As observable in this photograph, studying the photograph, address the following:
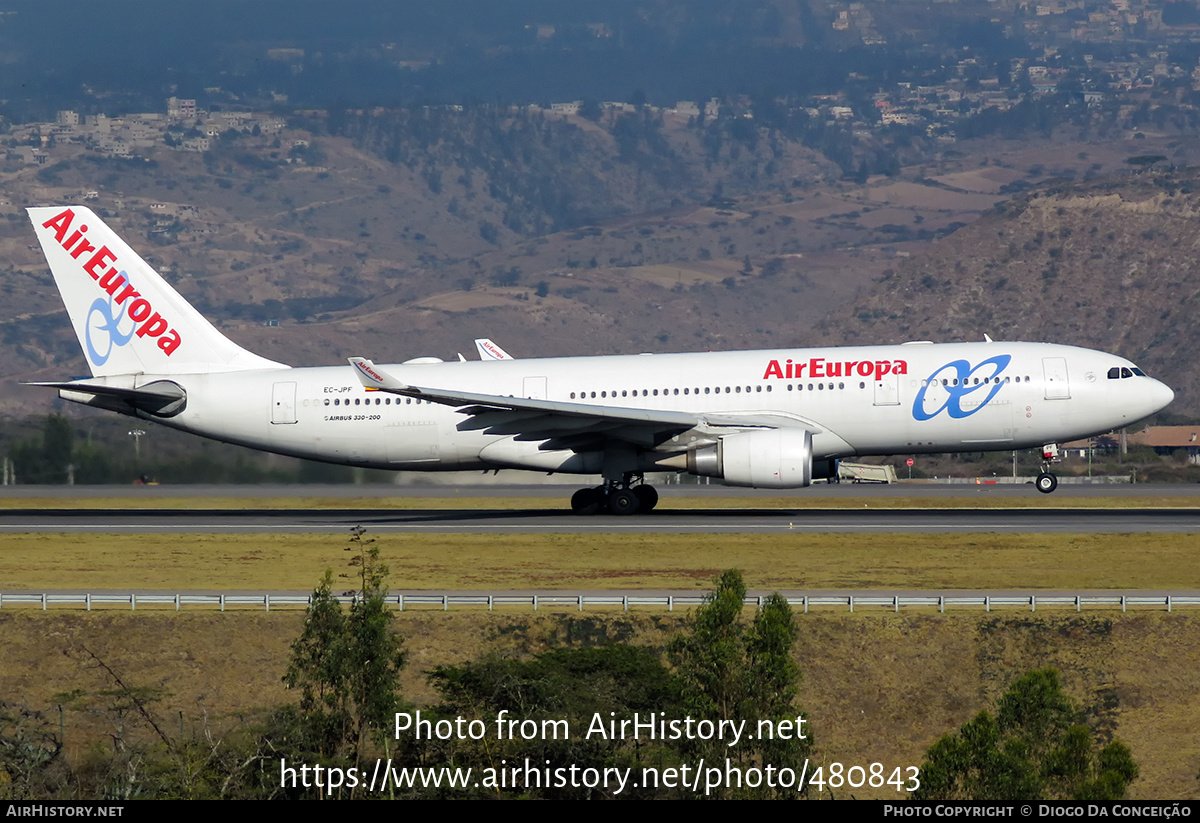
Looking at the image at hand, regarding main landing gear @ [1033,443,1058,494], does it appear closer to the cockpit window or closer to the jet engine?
the cockpit window

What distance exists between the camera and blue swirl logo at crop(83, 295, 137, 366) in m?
52.1

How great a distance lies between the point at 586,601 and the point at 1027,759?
1133 cm

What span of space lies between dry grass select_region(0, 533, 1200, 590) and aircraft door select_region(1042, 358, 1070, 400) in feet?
18.4

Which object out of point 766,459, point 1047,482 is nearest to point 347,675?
point 766,459

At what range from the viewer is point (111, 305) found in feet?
171

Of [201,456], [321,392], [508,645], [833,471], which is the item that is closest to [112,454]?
[201,456]

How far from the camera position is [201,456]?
67.8 metres

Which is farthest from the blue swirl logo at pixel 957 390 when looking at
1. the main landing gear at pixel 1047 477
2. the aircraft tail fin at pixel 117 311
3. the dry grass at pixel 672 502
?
the aircraft tail fin at pixel 117 311

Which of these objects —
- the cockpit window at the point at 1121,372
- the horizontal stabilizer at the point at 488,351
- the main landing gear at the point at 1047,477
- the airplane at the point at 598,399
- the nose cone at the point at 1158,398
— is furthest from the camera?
the horizontal stabilizer at the point at 488,351

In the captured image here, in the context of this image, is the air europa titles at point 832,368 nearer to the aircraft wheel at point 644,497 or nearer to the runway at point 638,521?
the runway at point 638,521

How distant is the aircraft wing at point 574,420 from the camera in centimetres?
4662

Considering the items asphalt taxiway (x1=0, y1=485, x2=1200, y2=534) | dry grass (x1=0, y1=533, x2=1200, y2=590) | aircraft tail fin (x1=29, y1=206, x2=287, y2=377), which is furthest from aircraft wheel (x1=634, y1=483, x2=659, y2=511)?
aircraft tail fin (x1=29, y1=206, x2=287, y2=377)

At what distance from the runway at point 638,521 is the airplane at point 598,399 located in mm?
1628

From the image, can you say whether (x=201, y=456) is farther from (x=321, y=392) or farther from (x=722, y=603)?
(x=722, y=603)
